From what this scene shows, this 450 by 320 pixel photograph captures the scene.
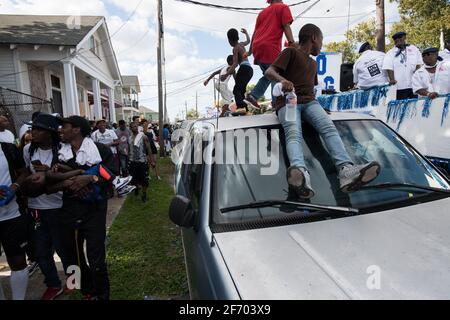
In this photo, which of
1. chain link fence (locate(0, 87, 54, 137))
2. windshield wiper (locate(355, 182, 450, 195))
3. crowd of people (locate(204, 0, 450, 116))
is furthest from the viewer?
chain link fence (locate(0, 87, 54, 137))

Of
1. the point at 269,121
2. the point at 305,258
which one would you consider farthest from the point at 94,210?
the point at 305,258

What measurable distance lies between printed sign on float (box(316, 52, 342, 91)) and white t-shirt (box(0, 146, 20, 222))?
7457 millimetres

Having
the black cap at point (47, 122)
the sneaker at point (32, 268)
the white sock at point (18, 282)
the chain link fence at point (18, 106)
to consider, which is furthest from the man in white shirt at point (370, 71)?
the chain link fence at point (18, 106)

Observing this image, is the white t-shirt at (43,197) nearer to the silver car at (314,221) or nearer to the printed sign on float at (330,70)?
the silver car at (314,221)

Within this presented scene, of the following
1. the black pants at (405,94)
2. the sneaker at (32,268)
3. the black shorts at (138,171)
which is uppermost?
the black pants at (405,94)

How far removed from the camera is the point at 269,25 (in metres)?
4.06

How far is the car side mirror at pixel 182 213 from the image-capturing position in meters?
2.02

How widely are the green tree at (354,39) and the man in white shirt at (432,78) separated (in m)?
27.2

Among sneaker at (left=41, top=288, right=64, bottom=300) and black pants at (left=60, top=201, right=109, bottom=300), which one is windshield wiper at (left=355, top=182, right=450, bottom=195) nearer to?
black pants at (left=60, top=201, right=109, bottom=300)

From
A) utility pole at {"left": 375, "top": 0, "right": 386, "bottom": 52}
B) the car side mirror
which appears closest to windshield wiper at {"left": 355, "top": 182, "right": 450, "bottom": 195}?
the car side mirror

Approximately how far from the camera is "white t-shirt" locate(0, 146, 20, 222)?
9.28ft

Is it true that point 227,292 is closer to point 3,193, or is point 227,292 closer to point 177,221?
point 177,221

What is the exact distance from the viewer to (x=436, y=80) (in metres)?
4.79

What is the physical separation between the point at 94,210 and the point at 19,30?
13134mm
